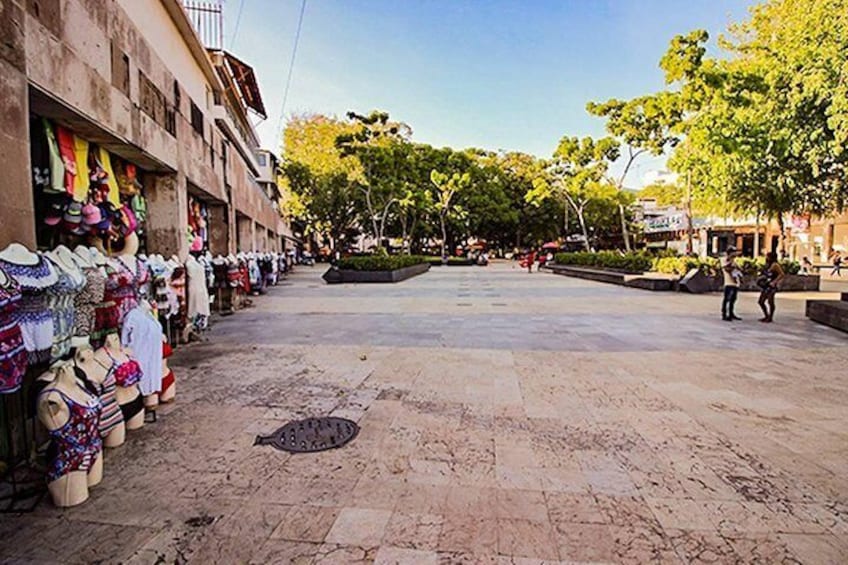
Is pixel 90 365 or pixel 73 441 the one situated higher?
pixel 90 365

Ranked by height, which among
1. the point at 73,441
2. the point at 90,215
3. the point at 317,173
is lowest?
the point at 73,441

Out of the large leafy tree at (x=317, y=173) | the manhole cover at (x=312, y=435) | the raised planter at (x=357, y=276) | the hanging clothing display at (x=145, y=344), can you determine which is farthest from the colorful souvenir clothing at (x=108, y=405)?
the large leafy tree at (x=317, y=173)

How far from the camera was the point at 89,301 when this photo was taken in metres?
3.75

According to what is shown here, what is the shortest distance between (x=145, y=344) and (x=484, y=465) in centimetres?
300

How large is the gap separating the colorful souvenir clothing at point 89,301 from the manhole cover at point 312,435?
5.03 ft

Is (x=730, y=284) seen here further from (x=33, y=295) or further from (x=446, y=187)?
(x=446, y=187)

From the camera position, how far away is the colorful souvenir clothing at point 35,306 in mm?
3006

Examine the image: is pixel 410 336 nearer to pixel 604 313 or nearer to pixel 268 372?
pixel 268 372

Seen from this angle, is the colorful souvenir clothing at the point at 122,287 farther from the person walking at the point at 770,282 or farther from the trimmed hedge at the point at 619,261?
the trimmed hedge at the point at 619,261

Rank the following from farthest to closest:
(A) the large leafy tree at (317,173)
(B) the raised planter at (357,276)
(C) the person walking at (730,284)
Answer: (A) the large leafy tree at (317,173)
(B) the raised planter at (357,276)
(C) the person walking at (730,284)

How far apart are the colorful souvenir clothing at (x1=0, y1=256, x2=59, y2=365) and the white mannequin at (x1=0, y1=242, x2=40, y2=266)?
0.02 meters

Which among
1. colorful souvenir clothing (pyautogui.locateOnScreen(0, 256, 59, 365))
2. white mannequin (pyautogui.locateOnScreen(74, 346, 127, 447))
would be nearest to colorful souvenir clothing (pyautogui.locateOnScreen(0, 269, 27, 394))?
colorful souvenir clothing (pyautogui.locateOnScreen(0, 256, 59, 365))

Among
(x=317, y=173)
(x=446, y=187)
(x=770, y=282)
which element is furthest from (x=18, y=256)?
(x=446, y=187)

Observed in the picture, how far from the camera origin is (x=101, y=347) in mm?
3678
